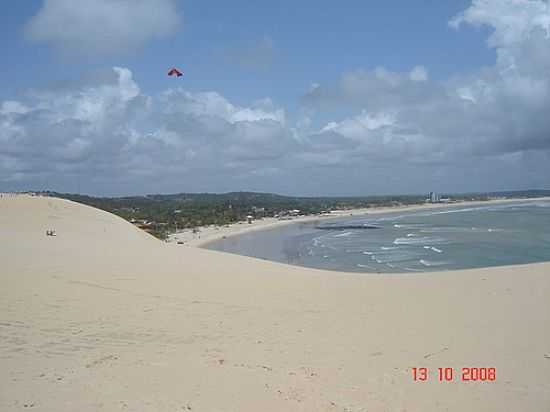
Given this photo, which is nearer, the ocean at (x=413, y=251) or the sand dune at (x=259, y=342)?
the sand dune at (x=259, y=342)

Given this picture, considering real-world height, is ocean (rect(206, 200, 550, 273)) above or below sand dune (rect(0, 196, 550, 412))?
below

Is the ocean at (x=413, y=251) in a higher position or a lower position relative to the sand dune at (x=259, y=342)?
lower

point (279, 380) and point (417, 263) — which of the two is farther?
point (417, 263)

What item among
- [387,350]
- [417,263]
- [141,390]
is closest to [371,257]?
[417,263]

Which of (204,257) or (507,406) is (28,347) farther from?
(204,257)

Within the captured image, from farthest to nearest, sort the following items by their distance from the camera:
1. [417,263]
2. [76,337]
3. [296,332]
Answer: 1. [417,263]
2. [296,332]
3. [76,337]

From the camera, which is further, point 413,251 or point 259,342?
point 413,251

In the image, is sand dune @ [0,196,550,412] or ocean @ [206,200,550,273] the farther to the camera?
ocean @ [206,200,550,273]

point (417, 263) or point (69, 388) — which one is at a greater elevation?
point (69, 388)
